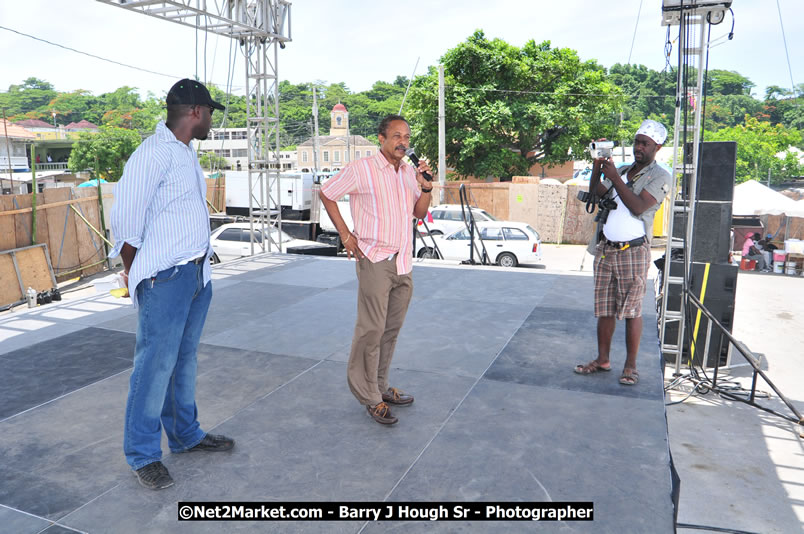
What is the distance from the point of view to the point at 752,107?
242 ft

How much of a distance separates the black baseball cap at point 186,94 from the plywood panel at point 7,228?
961cm

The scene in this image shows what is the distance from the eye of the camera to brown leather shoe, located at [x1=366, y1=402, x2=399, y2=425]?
3.06 metres

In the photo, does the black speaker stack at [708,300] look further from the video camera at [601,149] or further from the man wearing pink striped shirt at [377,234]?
the man wearing pink striped shirt at [377,234]

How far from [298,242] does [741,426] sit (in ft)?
33.6

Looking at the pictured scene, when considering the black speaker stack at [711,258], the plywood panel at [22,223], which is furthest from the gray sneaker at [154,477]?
the plywood panel at [22,223]

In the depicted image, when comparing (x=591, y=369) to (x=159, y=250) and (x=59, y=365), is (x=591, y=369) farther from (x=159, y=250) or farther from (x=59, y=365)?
(x=59, y=365)

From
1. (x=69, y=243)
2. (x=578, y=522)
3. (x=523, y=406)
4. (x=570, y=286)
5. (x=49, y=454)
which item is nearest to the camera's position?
(x=578, y=522)

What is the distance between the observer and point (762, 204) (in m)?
18.5

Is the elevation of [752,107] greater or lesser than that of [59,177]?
greater

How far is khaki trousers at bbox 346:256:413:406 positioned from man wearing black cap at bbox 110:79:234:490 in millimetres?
854

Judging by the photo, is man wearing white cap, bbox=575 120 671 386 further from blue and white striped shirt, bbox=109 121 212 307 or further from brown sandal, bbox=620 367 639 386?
blue and white striped shirt, bbox=109 121 212 307

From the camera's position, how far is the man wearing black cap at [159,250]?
91.6 inches

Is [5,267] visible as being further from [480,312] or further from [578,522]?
[578,522]

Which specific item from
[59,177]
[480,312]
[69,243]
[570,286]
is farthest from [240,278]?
[59,177]
